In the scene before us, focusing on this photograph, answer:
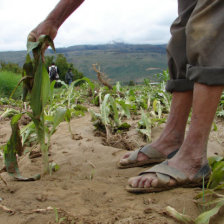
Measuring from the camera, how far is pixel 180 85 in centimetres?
166

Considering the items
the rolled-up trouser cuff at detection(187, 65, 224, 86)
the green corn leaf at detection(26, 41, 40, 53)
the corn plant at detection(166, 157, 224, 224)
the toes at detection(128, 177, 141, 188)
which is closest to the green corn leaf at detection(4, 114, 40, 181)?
the green corn leaf at detection(26, 41, 40, 53)

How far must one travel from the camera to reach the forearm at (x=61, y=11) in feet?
4.56

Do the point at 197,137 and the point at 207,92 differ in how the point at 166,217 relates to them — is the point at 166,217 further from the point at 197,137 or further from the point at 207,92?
the point at 207,92

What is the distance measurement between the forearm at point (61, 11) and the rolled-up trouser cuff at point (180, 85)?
0.74 meters

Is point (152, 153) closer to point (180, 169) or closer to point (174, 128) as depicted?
point (174, 128)

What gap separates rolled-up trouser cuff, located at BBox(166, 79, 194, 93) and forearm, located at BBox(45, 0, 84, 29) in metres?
0.74

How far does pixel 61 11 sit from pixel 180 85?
82cm

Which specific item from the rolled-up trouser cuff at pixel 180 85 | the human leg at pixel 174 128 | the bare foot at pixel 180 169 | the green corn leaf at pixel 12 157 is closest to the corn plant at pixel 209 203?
the bare foot at pixel 180 169

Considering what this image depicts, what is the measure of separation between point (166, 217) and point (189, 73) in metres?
0.72

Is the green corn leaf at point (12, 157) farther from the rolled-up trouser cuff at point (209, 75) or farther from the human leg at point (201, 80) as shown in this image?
the rolled-up trouser cuff at point (209, 75)

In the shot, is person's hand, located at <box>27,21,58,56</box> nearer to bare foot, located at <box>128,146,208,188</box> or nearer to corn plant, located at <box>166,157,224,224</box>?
bare foot, located at <box>128,146,208,188</box>

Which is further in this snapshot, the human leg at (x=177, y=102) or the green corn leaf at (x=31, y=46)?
the human leg at (x=177, y=102)

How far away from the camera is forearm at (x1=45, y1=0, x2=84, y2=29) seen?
1391 mm

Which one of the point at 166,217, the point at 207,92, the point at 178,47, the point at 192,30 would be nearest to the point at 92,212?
the point at 166,217
